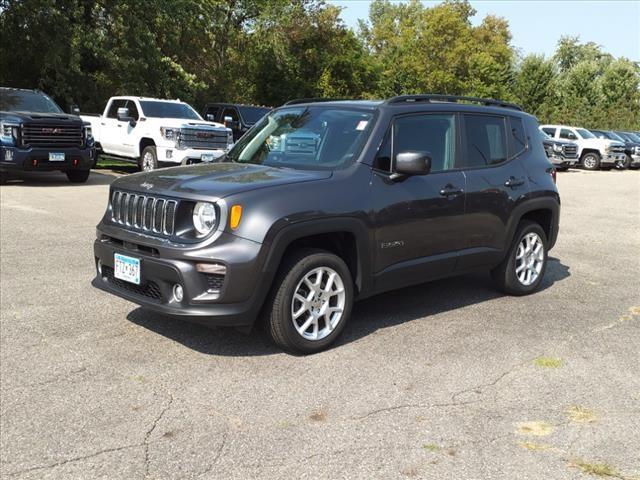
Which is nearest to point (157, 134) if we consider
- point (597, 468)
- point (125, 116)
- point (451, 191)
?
point (125, 116)

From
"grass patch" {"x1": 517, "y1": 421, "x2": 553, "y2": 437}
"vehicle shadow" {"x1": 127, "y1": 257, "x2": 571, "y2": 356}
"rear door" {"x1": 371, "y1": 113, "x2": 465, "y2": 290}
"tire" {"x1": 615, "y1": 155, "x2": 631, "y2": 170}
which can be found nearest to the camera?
"grass patch" {"x1": 517, "y1": 421, "x2": 553, "y2": 437}

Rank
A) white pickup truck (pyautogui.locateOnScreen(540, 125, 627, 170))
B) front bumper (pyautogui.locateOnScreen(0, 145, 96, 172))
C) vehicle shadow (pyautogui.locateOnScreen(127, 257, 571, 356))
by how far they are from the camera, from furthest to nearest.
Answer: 1. white pickup truck (pyautogui.locateOnScreen(540, 125, 627, 170))
2. front bumper (pyautogui.locateOnScreen(0, 145, 96, 172))
3. vehicle shadow (pyautogui.locateOnScreen(127, 257, 571, 356))

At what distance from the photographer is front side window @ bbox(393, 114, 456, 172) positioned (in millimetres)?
5398

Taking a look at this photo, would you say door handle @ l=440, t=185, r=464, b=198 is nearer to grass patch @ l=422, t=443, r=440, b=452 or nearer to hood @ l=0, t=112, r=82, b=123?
grass patch @ l=422, t=443, r=440, b=452

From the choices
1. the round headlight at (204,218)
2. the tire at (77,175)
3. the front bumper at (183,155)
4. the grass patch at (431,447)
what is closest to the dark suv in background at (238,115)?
the front bumper at (183,155)

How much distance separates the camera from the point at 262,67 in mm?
38438

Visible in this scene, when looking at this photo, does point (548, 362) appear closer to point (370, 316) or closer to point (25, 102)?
point (370, 316)

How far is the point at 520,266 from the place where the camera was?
6625 millimetres

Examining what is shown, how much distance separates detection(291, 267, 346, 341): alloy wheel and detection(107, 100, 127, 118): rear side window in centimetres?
1401

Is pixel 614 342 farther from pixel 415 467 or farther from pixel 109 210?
pixel 109 210

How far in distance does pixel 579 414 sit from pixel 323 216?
202cm

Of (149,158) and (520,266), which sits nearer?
(520,266)

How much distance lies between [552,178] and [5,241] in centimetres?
642

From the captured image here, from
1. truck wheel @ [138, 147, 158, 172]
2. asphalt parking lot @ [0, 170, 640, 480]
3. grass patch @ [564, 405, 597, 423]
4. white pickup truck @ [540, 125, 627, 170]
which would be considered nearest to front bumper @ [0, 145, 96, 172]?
truck wheel @ [138, 147, 158, 172]
